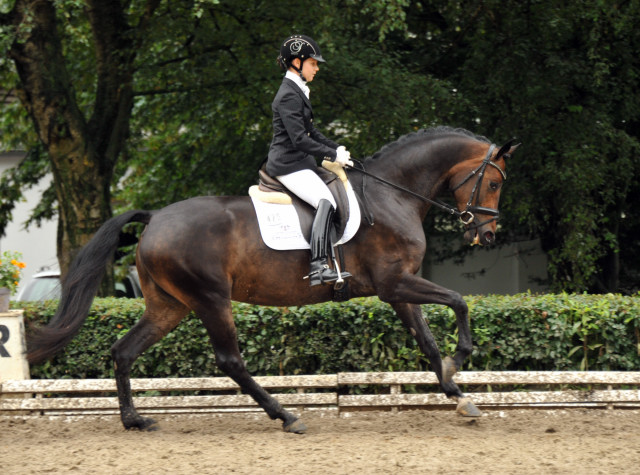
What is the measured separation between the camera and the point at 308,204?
7262mm

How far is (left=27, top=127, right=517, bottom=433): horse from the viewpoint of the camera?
7.15 m

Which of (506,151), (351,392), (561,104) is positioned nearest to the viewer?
(506,151)

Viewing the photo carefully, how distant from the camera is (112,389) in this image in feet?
26.7

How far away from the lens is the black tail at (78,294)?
24.6ft

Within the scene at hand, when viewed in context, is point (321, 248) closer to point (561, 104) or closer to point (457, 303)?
point (457, 303)

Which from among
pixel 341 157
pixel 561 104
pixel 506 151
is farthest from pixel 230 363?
pixel 561 104

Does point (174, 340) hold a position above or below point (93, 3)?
below

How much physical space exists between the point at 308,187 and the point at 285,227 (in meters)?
0.38

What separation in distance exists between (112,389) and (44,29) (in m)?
6.41

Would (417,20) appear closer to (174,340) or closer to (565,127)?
(565,127)

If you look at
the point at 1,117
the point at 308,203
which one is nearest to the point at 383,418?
the point at 308,203

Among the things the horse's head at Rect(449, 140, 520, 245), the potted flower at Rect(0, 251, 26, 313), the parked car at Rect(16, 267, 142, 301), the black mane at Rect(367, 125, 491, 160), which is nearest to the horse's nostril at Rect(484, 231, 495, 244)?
the horse's head at Rect(449, 140, 520, 245)

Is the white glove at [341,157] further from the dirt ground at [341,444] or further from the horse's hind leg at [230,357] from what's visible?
the dirt ground at [341,444]

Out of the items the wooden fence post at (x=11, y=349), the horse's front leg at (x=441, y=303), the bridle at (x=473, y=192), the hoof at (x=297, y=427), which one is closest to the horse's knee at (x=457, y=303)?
the horse's front leg at (x=441, y=303)
